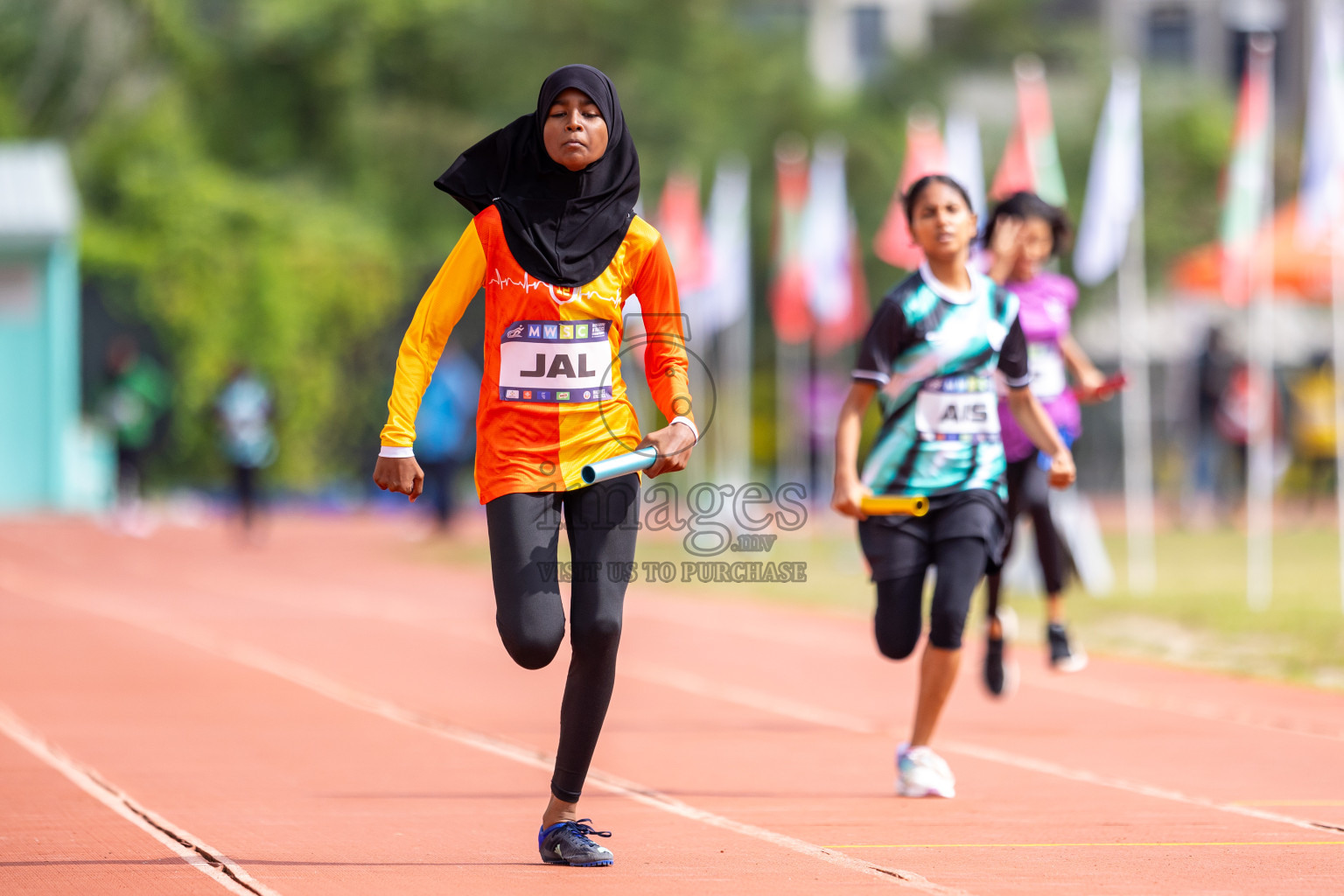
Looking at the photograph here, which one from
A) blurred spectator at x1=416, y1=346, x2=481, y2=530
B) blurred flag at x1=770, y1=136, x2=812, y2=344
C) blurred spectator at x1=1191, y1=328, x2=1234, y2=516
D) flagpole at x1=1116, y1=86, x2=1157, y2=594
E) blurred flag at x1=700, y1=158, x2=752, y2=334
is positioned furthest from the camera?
blurred spectator at x1=1191, y1=328, x2=1234, y2=516

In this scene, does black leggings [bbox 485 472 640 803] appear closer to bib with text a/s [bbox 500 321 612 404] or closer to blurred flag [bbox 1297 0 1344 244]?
bib with text a/s [bbox 500 321 612 404]

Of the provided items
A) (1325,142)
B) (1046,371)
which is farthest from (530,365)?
(1325,142)

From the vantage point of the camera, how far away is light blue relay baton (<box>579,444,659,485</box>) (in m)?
5.69

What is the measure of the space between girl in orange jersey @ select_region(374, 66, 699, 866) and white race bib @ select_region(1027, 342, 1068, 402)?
4211mm

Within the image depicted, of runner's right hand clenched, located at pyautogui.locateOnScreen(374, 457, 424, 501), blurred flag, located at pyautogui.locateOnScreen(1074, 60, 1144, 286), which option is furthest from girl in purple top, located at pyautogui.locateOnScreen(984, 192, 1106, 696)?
blurred flag, located at pyautogui.locateOnScreen(1074, 60, 1144, 286)

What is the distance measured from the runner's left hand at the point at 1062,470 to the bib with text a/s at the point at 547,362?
249cm

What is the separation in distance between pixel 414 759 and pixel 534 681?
9.17 feet

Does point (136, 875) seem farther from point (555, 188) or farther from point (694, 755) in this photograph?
point (694, 755)

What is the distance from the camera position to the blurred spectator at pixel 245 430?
22.8 meters

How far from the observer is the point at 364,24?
157 ft

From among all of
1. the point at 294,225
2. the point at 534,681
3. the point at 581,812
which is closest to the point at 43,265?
the point at 294,225

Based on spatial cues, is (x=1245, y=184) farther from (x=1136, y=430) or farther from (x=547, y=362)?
(x=547, y=362)

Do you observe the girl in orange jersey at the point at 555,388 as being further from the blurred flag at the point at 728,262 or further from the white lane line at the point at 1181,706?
the blurred flag at the point at 728,262

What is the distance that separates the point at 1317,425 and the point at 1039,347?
1846 cm
